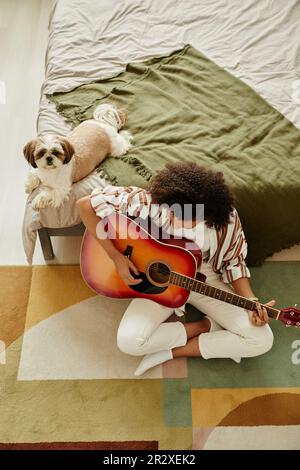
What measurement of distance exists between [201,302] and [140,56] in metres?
1.15

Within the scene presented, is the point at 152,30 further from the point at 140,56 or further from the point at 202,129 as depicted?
the point at 202,129

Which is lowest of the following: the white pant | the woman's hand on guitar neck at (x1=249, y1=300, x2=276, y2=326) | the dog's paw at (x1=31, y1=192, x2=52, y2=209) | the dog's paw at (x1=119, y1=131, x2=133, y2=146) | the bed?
the white pant

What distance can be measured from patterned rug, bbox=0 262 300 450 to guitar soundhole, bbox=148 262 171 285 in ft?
1.08

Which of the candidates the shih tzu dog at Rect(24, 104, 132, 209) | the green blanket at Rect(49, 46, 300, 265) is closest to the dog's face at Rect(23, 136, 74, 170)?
the shih tzu dog at Rect(24, 104, 132, 209)

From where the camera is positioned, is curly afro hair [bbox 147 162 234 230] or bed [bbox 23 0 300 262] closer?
curly afro hair [bbox 147 162 234 230]

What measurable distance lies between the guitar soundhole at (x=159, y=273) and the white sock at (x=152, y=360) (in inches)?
11.7

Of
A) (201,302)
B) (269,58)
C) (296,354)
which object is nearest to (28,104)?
(269,58)

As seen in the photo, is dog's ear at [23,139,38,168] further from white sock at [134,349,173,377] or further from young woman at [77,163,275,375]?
white sock at [134,349,173,377]

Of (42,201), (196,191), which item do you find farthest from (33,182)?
(196,191)

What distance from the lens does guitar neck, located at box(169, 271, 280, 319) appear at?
1.63 m

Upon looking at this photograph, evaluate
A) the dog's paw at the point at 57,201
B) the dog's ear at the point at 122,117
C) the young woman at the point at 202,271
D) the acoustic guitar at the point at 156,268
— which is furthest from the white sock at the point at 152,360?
the dog's ear at the point at 122,117

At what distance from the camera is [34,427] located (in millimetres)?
1697

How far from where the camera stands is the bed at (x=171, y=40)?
2.11 m

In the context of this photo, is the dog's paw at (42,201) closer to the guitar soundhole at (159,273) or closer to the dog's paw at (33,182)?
the dog's paw at (33,182)
